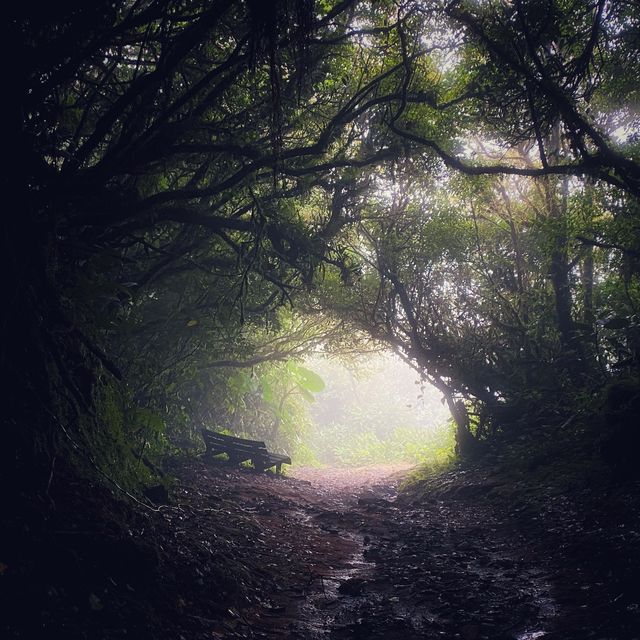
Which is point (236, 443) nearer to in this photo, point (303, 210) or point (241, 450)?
point (241, 450)

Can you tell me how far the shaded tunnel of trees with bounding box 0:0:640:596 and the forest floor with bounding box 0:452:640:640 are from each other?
2.83 ft

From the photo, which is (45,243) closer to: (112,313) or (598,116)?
(112,313)

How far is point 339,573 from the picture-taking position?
19.3ft

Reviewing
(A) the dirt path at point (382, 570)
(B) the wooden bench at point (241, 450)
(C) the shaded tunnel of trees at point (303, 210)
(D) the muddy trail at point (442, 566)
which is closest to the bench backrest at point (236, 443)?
(B) the wooden bench at point (241, 450)

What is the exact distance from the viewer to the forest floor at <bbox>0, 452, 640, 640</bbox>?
3451 mm

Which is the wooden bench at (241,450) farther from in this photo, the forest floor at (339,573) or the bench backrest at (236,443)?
the forest floor at (339,573)

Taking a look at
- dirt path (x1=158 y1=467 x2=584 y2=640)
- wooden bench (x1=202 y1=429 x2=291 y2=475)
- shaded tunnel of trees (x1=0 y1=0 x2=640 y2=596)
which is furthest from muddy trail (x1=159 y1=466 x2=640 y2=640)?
wooden bench (x1=202 y1=429 x2=291 y2=475)

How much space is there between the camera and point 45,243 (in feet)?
14.9

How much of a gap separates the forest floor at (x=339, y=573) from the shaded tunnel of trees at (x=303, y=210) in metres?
0.86

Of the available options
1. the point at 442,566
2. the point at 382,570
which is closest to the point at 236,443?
the point at 382,570

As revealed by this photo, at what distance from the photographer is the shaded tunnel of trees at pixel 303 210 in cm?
458

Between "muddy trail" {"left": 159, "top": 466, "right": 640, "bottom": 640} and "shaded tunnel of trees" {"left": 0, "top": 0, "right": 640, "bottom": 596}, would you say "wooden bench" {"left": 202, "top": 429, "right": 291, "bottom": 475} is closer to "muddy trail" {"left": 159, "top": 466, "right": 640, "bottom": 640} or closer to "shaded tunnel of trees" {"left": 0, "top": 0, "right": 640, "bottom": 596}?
"shaded tunnel of trees" {"left": 0, "top": 0, "right": 640, "bottom": 596}

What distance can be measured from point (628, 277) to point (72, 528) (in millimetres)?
10289

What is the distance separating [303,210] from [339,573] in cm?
816
